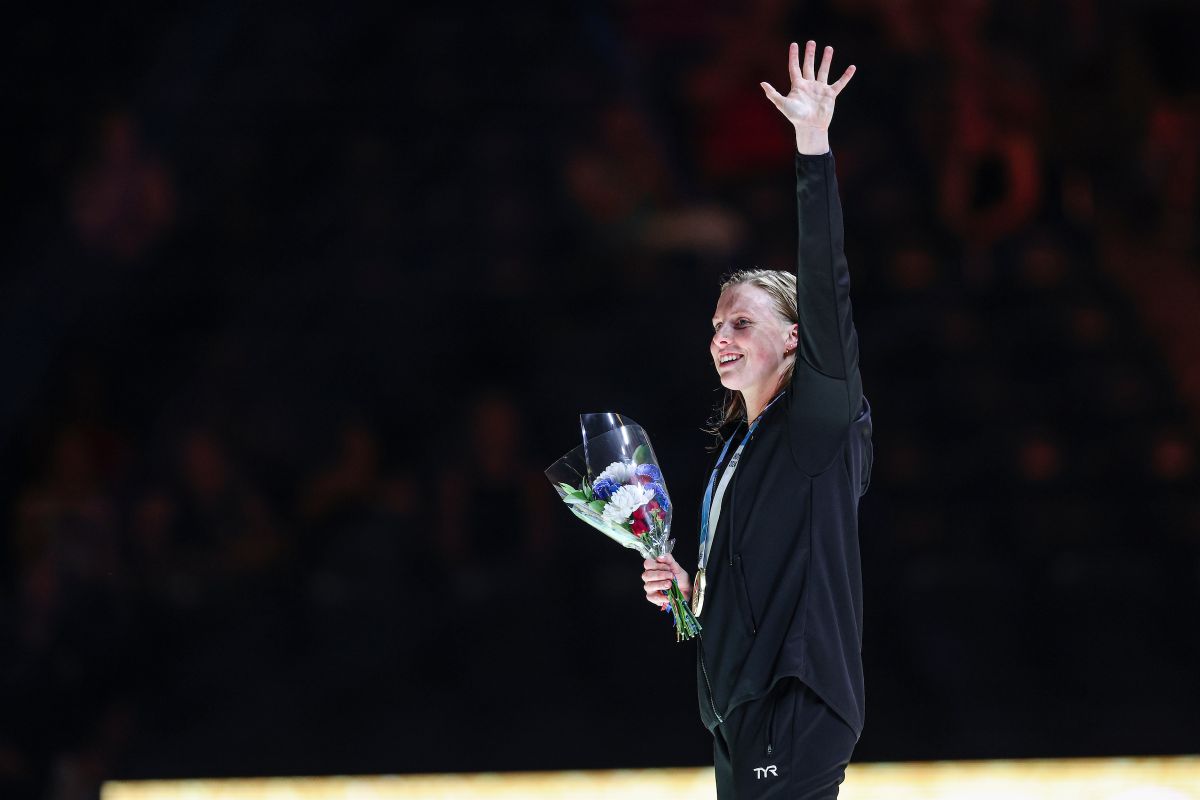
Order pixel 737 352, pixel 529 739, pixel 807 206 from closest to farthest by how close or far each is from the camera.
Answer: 1. pixel 807 206
2. pixel 737 352
3. pixel 529 739

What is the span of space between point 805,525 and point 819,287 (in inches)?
14.4

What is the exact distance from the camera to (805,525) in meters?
1.94

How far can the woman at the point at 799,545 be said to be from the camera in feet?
6.04

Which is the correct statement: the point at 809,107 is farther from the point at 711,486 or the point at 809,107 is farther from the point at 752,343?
the point at 711,486

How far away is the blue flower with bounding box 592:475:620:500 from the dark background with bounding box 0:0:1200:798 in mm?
2508

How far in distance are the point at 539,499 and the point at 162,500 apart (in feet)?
4.81

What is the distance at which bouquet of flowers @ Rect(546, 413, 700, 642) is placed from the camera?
220cm

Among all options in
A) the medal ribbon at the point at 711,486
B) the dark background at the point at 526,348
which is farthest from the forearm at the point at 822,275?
the dark background at the point at 526,348

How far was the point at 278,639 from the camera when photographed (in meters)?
4.86

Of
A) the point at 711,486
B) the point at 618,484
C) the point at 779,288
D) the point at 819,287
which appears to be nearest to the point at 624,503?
the point at 618,484

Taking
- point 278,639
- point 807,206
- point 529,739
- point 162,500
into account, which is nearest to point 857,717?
point 807,206

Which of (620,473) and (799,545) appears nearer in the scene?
(799,545)

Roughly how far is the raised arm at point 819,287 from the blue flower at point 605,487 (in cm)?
43

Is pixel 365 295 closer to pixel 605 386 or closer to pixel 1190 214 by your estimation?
pixel 605 386
